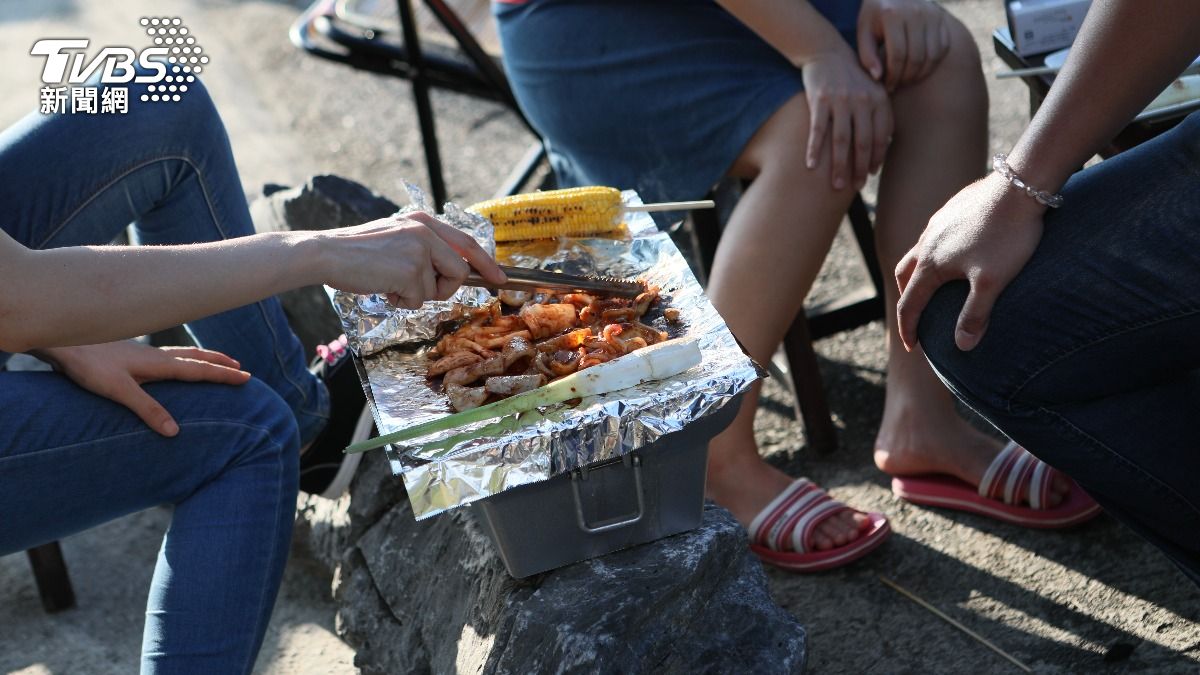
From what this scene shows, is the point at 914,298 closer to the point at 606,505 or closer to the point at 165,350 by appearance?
the point at 606,505

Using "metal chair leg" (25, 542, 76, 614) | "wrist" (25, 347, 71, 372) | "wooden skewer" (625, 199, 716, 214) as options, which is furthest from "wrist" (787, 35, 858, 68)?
"metal chair leg" (25, 542, 76, 614)

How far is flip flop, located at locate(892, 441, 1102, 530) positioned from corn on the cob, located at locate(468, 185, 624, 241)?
2.82ft

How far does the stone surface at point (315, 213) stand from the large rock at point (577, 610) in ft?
2.26

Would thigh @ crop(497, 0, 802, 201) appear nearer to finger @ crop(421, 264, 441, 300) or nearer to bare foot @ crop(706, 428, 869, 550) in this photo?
bare foot @ crop(706, 428, 869, 550)

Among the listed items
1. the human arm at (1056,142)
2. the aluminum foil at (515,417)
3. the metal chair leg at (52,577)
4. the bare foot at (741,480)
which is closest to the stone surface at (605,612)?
the aluminum foil at (515,417)

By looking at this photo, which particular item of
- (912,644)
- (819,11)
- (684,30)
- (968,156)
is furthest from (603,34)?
(912,644)

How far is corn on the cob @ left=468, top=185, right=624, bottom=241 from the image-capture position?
190 cm

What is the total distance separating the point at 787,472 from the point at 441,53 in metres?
1.55

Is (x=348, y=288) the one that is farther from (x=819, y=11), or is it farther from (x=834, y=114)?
(x=819, y=11)

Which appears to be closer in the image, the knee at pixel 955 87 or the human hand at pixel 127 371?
the human hand at pixel 127 371

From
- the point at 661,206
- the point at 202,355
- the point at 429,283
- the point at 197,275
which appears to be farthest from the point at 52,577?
the point at 661,206

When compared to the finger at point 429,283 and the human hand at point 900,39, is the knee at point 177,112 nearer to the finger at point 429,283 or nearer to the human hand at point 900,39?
the finger at point 429,283

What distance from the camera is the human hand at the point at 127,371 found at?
1.68 metres

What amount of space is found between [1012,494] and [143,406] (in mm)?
1494
